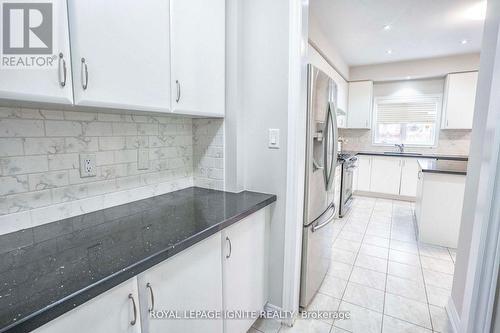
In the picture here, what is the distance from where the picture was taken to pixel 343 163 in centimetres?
377

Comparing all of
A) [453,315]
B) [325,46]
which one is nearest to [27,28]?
[453,315]

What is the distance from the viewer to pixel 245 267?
1456mm

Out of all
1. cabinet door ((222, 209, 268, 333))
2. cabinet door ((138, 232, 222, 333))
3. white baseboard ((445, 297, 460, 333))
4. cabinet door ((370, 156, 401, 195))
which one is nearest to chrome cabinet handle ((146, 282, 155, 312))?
cabinet door ((138, 232, 222, 333))

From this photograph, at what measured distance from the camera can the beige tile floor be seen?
1728 millimetres

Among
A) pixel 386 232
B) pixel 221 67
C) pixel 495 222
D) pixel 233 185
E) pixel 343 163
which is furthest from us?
pixel 343 163

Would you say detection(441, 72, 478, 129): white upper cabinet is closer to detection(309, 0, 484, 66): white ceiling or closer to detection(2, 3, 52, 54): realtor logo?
detection(309, 0, 484, 66): white ceiling

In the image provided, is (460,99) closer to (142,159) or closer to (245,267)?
(245,267)

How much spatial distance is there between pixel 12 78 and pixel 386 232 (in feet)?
12.4

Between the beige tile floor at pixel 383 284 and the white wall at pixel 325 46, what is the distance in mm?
2533

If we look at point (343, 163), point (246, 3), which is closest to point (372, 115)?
point (343, 163)

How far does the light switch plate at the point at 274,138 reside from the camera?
1607 millimetres

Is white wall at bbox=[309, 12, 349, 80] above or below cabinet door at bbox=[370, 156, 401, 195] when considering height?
above

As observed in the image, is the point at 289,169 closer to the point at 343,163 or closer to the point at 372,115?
the point at 343,163

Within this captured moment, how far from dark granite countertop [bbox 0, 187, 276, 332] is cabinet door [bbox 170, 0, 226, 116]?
59cm
